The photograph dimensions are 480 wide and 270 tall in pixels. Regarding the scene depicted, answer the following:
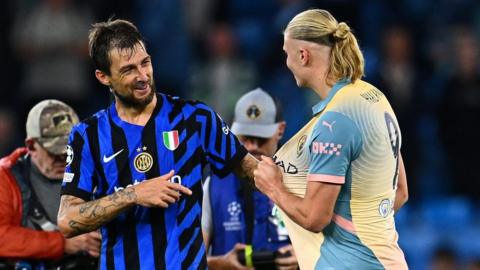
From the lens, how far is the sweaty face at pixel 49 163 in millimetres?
6227

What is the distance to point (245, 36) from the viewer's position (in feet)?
39.5

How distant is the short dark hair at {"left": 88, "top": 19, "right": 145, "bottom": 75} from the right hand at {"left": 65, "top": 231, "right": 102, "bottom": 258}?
3.53 ft

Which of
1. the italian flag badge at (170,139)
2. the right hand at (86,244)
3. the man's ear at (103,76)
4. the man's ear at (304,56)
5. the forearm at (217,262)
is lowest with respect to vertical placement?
the forearm at (217,262)

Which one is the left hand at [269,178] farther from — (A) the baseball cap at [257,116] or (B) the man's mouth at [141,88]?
(A) the baseball cap at [257,116]

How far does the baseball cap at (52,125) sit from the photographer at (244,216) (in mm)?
Answer: 911

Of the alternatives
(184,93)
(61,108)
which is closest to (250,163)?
(61,108)

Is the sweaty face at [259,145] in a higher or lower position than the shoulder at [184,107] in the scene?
lower

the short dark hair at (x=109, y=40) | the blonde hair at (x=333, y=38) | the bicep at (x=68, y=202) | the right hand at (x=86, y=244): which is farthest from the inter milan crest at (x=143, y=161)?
the blonde hair at (x=333, y=38)

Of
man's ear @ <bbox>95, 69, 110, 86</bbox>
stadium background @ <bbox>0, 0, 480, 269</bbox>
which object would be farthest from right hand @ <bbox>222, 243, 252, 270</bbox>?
stadium background @ <bbox>0, 0, 480, 269</bbox>

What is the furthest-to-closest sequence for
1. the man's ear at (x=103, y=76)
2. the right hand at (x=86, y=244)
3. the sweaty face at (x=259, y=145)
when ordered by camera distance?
the sweaty face at (x=259, y=145)
the right hand at (x=86, y=244)
the man's ear at (x=103, y=76)

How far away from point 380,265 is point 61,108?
231 centimetres

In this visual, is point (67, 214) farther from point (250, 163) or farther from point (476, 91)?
point (476, 91)

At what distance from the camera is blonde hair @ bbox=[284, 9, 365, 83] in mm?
5027

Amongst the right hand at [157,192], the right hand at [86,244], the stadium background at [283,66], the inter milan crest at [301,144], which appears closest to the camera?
the right hand at [157,192]
